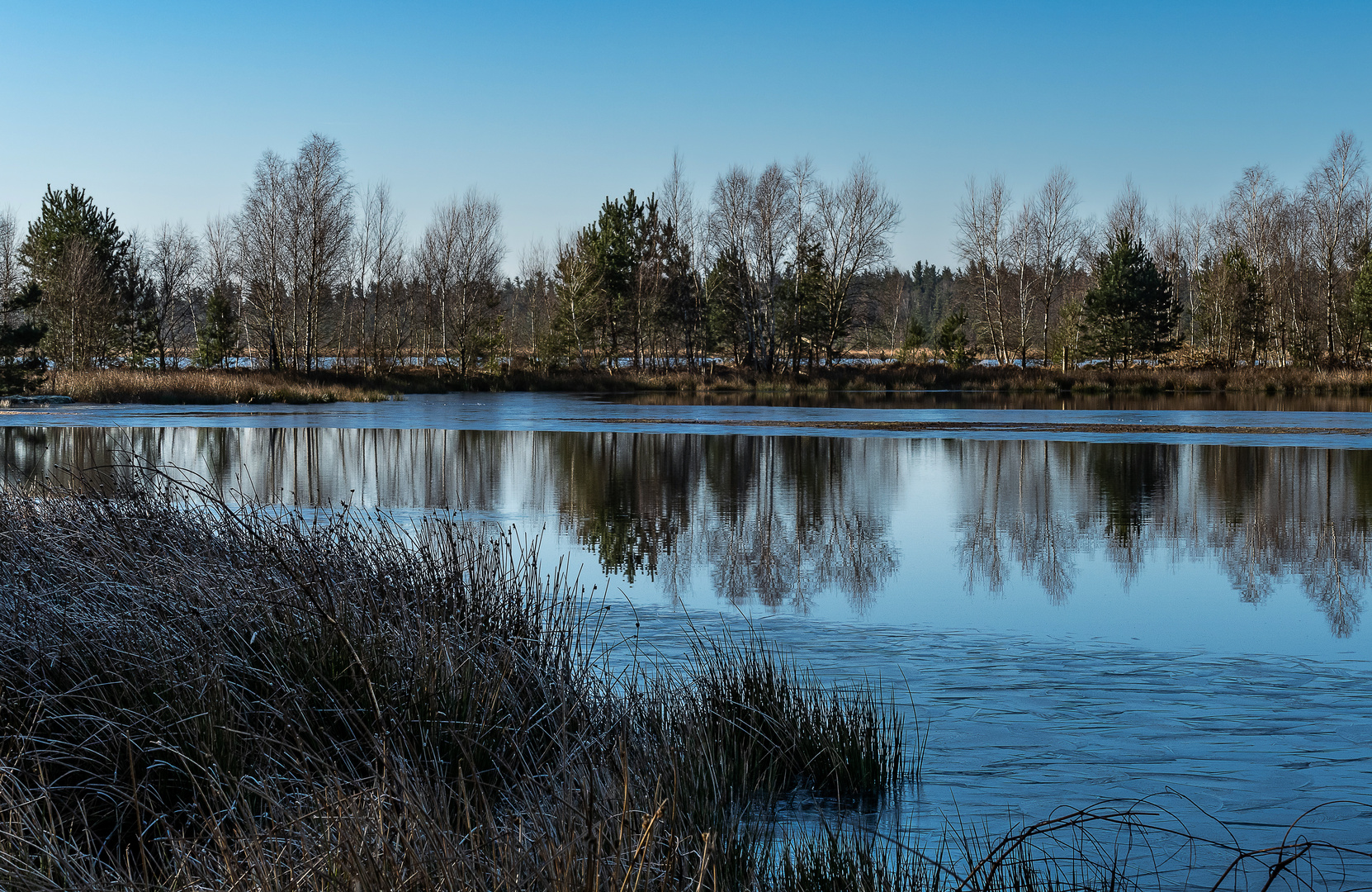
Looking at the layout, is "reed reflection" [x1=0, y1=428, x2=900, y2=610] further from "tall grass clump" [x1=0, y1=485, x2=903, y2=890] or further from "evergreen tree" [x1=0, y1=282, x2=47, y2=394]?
"evergreen tree" [x1=0, y1=282, x2=47, y2=394]

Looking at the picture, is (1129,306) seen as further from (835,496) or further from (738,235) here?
(835,496)

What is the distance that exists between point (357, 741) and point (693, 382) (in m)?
52.8

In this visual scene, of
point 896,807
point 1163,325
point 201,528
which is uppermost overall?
point 1163,325

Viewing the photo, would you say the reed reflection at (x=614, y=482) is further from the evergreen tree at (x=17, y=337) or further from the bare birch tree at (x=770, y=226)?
the bare birch tree at (x=770, y=226)

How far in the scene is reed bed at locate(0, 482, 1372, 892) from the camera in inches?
140

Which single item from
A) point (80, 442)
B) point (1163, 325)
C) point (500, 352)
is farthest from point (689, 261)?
point (80, 442)

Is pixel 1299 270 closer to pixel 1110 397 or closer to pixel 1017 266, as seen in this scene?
pixel 1017 266

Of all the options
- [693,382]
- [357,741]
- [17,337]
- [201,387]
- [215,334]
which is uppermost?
[215,334]

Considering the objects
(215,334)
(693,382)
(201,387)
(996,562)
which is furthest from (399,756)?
(215,334)

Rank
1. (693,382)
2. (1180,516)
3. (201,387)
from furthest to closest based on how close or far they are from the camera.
A: (693,382) < (201,387) < (1180,516)

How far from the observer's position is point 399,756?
4.09 m

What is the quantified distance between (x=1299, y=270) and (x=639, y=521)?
64.4 meters

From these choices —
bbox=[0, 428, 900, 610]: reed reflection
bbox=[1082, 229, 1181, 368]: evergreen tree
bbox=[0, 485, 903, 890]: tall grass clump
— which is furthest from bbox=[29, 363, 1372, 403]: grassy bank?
bbox=[0, 485, 903, 890]: tall grass clump

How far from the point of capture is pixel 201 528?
8.42 meters
